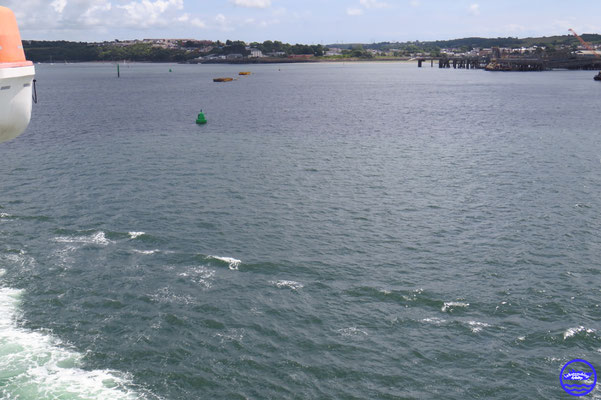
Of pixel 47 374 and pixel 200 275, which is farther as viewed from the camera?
pixel 200 275

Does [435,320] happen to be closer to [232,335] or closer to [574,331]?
[574,331]

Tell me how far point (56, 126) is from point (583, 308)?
3198 inches

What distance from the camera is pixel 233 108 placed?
366ft

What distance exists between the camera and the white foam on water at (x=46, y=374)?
19.1 meters

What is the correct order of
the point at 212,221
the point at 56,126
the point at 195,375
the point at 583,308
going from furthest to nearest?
the point at 56,126 → the point at 212,221 → the point at 583,308 → the point at 195,375

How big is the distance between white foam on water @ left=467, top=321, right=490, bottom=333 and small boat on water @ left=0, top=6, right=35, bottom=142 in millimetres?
21312

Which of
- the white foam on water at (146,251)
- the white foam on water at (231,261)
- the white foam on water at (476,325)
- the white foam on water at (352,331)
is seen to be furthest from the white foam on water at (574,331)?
the white foam on water at (146,251)

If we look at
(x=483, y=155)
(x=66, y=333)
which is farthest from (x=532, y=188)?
(x=66, y=333)

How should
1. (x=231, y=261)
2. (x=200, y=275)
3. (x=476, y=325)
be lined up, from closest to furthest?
1. (x=476, y=325)
2. (x=200, y=275)
3. (x=231, y=261)

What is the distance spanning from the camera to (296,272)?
2950 centimetres

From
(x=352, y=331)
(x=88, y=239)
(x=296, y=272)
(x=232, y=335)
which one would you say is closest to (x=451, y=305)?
(x=352, y=331)

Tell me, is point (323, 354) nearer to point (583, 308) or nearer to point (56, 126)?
point (583, 308)

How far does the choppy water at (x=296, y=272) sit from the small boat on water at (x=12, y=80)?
31.9 feet

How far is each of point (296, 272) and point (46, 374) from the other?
13.9 meters
